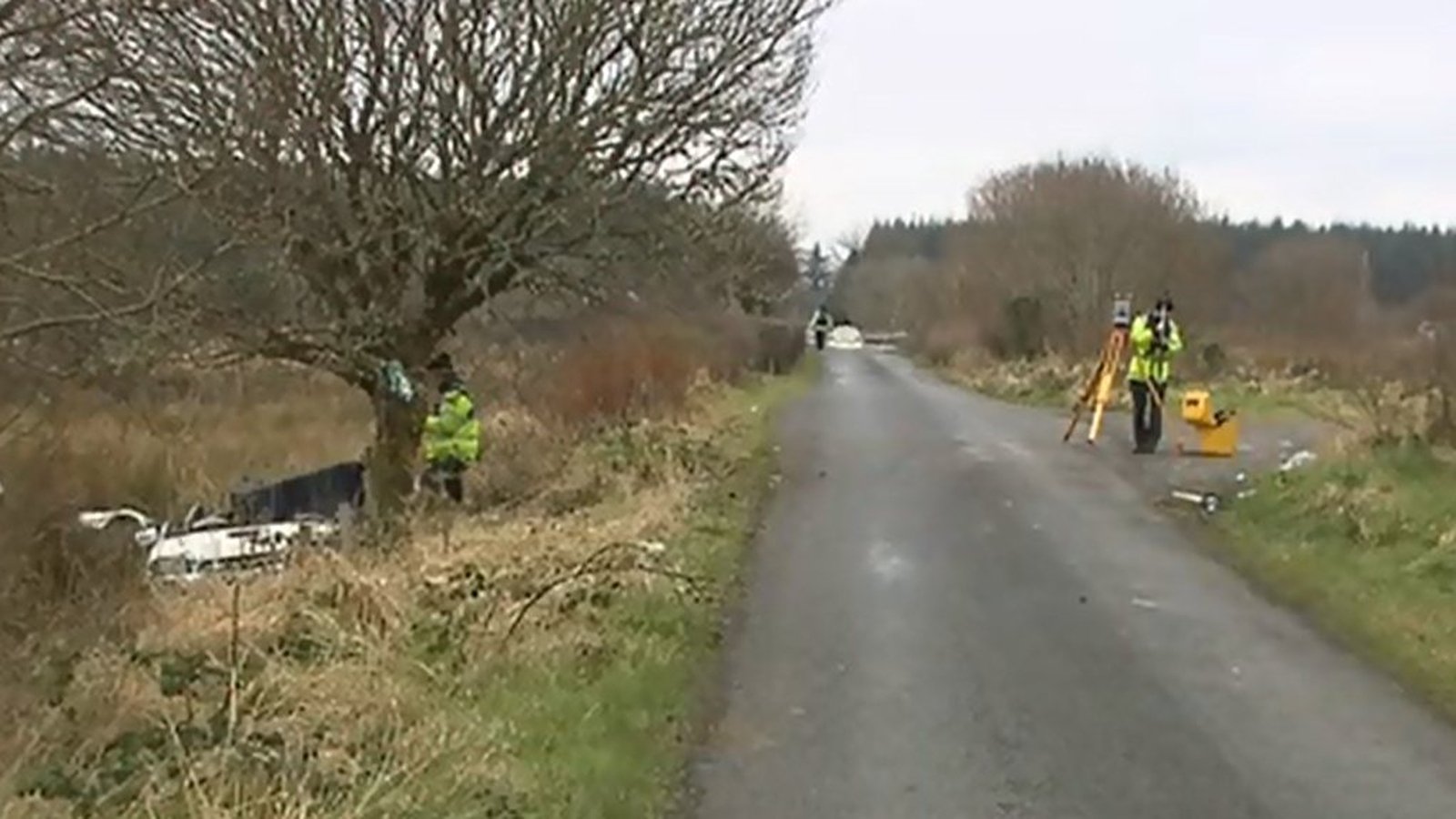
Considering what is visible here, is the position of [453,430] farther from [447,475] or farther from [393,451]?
[393,451]

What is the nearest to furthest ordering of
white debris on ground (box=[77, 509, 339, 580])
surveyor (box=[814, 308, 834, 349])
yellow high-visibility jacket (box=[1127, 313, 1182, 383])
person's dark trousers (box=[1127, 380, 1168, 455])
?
white debris on ground (box=[77, 509, 339, 580]), yellow high-visibility jacket (box=[1127, 313, 1182, 383]), person's dark trousers (box=[1127, 380, 1168, 455]), surveyor (box=[814, 308, 834, 349])

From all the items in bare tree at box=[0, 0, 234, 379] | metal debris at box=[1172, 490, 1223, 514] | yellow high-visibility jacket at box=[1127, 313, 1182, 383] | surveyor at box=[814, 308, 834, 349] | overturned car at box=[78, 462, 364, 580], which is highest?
bare tree at box=[0, 0, 234, 379]

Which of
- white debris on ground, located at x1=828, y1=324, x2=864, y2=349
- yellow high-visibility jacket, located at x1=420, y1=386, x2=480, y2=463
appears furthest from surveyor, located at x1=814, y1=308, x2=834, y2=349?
yellow high-visibility jacket, located at x1=420, y1=386, x2=480, y2=463

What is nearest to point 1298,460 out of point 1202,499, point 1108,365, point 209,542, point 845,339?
point 1202,499

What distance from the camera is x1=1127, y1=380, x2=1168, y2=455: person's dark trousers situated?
76.2 ft

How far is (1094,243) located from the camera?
56.6 metres

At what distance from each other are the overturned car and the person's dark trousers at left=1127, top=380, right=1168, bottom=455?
953 centimetres

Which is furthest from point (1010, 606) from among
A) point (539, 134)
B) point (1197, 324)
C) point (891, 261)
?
point (891, 261)

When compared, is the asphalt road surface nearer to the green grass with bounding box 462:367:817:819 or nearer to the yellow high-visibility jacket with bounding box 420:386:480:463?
the green grass with bounding box 462:367:817:819

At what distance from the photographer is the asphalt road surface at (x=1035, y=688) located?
325 inches

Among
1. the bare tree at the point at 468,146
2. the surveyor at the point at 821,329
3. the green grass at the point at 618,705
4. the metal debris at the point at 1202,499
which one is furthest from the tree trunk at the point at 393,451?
the surveyor at the point at 821,329

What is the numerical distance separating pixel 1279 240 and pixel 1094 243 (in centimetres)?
5102

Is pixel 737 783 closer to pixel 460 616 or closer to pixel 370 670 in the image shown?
pixel 370 670

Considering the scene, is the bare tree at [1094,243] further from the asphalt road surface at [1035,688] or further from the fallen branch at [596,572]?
the fallen branch at [596,572]
